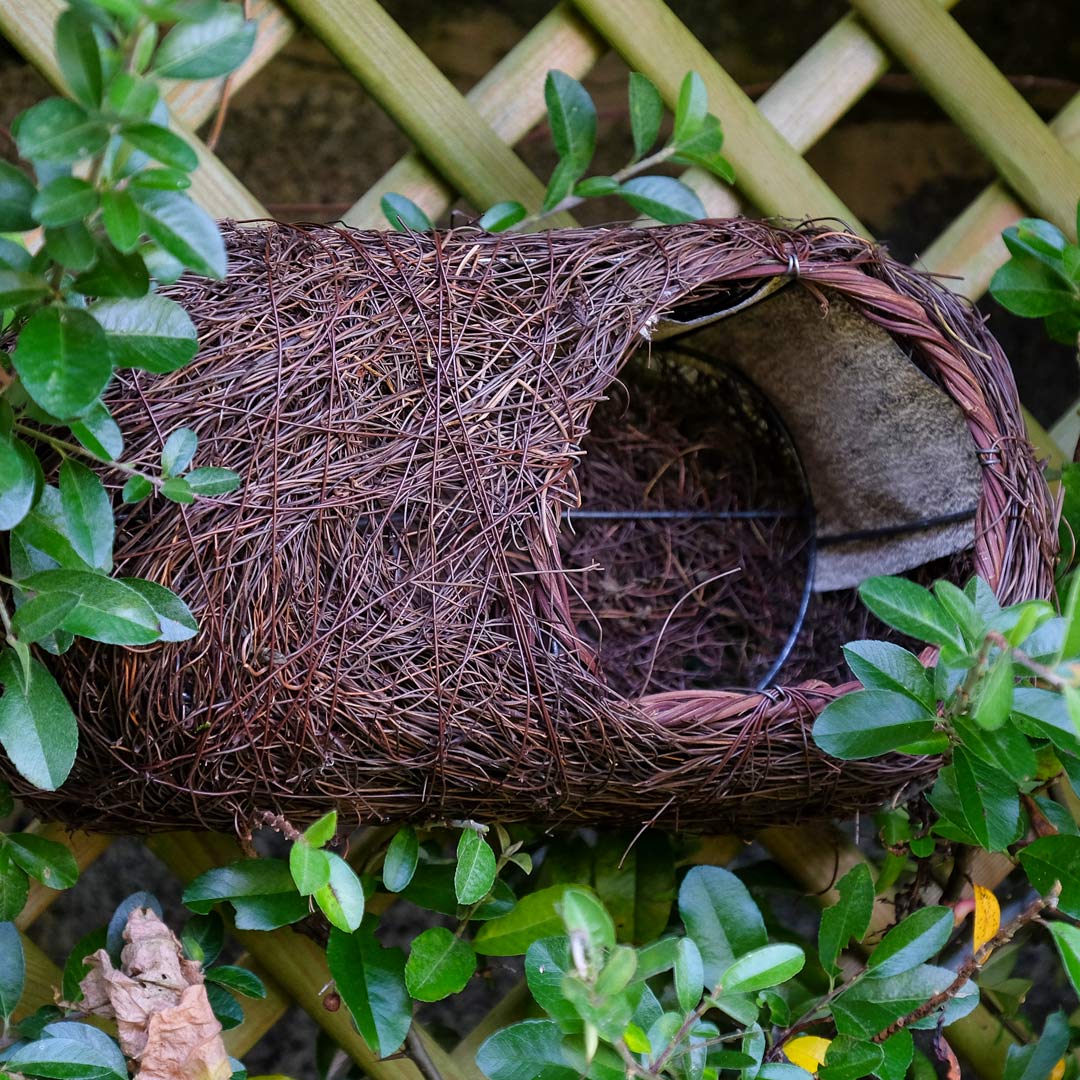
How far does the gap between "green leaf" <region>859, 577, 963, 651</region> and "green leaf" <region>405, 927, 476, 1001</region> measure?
1.34 ft

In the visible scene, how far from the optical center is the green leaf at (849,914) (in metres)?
0.85

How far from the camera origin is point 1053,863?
33.7 inches

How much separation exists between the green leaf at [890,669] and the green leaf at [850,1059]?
0.28 meters

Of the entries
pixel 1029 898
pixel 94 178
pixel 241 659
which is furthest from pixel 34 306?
pixel 1029 898

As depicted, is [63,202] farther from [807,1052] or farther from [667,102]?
[807,1052]

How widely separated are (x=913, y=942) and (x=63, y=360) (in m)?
0.71

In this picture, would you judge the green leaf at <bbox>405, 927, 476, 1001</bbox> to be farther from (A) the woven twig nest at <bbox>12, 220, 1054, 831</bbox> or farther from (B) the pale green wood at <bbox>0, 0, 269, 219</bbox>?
(B) the pale green wood at <bbox>0, 0, 269, 219</bbox>

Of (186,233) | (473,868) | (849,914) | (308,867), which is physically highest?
(186,233)

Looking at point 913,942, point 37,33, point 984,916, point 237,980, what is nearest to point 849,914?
point 913,942

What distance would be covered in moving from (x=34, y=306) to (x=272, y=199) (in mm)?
1110

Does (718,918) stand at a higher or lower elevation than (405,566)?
lower

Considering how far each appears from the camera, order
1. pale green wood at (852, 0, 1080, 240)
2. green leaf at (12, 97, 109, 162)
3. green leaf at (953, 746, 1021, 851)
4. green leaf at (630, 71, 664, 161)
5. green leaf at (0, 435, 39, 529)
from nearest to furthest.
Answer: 1. green leaf at (12, 97, 109, 162)
2. green leaf at (0, 435, 39, 529)
3. green leaf at (953, 746, 1021, 851)
4. green leaf at (630, 71, 664, 161)
5. pale green wood at (852, 0, 1080, 240)

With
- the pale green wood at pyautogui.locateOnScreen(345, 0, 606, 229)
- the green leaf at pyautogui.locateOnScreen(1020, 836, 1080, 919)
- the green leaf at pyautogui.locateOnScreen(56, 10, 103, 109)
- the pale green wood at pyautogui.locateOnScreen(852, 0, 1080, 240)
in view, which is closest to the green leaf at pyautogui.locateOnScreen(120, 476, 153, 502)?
the green leaf at pyautogui.locateOnScreen(56, 10, 103, 109)

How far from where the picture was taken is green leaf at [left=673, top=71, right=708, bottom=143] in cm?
93
